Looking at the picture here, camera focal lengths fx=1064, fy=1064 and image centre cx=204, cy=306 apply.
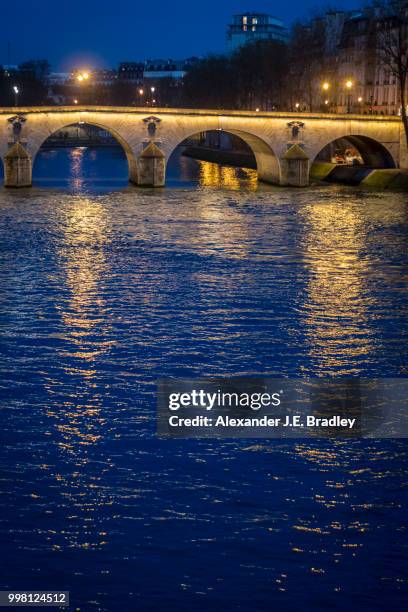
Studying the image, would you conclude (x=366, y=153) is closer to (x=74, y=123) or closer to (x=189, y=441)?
(x=74, y=123)

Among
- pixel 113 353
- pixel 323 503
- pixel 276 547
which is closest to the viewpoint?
pixel 276 547

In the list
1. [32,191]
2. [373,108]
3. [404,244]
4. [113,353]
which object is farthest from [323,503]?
[373,108]

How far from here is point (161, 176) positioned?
62375mm

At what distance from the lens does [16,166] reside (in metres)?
58.6

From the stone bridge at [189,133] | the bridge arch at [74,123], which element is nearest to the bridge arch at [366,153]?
→ the stone bridge at [189,133]

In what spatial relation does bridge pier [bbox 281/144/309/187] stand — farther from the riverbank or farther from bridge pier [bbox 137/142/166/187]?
bridge pier [bbox 137/142/166/187]

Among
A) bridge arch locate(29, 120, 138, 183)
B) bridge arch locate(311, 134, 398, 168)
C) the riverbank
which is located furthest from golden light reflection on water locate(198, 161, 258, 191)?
the riverbank

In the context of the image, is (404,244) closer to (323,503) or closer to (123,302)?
(123,302)

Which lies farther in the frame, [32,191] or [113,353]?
[32,191]

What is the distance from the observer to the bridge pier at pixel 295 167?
6481cm

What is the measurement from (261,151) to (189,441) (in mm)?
54095

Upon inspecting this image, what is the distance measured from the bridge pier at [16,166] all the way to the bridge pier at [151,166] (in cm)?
687

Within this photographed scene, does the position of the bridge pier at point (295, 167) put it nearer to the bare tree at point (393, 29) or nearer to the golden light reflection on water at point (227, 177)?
the golden light reflection on water at point (227, 177)

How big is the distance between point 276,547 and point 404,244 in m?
25.3
